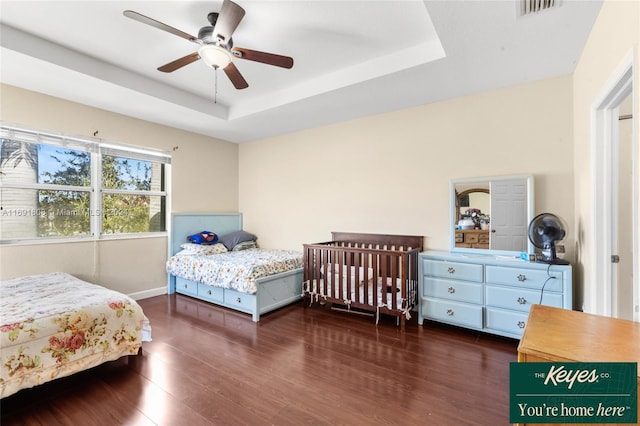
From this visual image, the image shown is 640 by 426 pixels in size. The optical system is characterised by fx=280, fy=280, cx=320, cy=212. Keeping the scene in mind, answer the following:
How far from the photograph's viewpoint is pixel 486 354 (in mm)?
2361

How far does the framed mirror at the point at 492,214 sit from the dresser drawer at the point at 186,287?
3389mm

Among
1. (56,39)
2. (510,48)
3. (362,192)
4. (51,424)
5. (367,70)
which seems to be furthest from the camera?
(362,192)

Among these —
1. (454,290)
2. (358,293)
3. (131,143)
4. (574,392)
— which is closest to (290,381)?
(358,293)

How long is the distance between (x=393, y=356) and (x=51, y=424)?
7.49 ft

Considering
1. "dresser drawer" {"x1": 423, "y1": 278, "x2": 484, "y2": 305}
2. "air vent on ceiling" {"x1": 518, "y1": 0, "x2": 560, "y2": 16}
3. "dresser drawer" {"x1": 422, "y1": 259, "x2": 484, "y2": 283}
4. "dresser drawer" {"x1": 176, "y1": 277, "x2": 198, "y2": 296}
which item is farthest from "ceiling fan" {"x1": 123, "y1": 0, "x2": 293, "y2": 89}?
"dresser drawer" {"x1": 176, "y1": 277, "x2": 198, "y2": 296}

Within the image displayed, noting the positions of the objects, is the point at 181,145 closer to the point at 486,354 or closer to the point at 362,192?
the point at 362,192

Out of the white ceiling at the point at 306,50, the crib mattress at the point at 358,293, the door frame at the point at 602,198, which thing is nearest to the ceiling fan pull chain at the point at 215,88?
the white ceiling at the point at 306,50

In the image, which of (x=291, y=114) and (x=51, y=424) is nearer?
(x=51, y=424)

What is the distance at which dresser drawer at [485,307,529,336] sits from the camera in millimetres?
2467

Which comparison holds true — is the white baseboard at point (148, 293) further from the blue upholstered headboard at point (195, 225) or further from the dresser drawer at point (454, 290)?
the dresser drawer at point (454, 290)

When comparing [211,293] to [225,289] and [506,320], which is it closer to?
[225,289]

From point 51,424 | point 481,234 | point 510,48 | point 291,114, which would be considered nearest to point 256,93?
point 291,114

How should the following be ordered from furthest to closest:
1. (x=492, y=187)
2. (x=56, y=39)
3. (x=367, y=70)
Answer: (x=492, y=187), (x=367, y=70), (x=56, y=39)

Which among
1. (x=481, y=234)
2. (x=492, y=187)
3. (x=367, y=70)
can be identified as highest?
(x=367, y=70)
